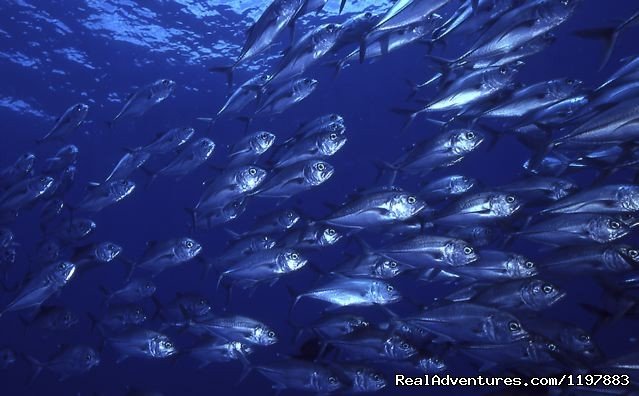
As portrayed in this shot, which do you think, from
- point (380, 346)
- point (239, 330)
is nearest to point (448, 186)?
point (380, 346)

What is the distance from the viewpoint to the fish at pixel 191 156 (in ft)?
25.9

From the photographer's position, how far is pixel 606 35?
15.1 ft

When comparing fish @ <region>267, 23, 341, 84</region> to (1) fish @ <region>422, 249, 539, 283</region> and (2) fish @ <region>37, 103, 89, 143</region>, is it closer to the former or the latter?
(1) fish @ <region>422, 249, 539, 283</region>

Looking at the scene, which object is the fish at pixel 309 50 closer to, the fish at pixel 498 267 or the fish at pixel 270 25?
the fish at pixel 270 25

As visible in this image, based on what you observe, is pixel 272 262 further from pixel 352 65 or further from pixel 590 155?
pixel 352 65

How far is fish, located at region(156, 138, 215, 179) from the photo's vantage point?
790 centimetres

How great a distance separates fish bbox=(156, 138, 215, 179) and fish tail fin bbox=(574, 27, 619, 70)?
554cm

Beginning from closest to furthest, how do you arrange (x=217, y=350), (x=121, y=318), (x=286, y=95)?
1. (x=286, y=95)
2. (x=217, y=350)
3. (x=121, y=318)

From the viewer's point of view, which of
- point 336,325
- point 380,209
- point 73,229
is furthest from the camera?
point 73,229

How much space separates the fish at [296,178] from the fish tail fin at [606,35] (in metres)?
3.28

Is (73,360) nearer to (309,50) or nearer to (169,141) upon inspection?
(169,141)

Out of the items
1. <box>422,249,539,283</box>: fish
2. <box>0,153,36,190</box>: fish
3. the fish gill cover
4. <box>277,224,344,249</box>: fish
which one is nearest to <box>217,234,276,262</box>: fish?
the fish gill cover

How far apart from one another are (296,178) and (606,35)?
3840 mm

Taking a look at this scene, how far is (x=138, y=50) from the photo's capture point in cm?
2064
